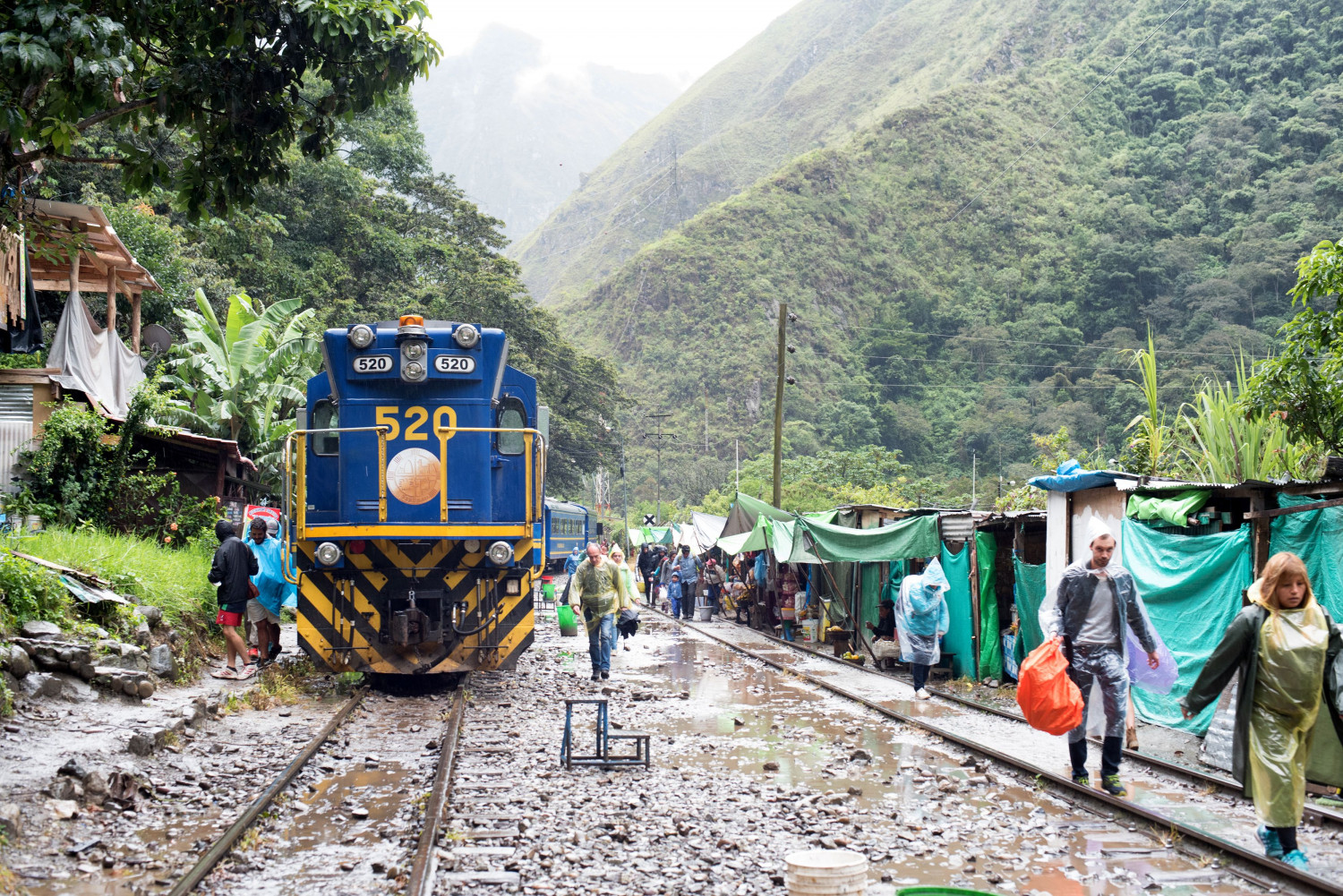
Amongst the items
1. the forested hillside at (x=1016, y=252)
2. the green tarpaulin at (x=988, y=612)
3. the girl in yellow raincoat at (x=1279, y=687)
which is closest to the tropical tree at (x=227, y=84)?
the girl in yellow raincoat at (x=1279, y=687)

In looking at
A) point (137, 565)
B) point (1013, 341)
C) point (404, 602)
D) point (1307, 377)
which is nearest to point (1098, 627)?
point (1307, 377)

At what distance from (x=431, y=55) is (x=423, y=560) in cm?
566

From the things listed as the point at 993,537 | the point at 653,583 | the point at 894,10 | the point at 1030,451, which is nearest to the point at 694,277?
the point at 1030,451

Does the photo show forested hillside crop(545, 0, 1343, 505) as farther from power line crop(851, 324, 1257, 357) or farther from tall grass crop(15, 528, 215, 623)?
tall grass crop(15, 528, 215, 623)

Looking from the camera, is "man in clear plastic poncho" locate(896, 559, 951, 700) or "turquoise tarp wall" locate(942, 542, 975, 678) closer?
"man in clear plastic poncho" locate(896, 559, 951, 700)

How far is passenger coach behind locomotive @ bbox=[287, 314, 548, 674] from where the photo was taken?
11242 millimetres

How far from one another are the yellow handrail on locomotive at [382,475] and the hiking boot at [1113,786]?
6065mm

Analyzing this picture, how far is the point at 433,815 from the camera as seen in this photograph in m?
6.73

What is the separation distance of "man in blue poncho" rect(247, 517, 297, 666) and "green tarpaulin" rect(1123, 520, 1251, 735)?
377 inches

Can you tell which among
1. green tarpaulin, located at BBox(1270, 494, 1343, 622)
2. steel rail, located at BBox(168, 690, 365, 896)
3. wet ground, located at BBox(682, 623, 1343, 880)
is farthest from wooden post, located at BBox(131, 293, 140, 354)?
green tarpaulin, located at BBox(1270, 494, 1343, 622)

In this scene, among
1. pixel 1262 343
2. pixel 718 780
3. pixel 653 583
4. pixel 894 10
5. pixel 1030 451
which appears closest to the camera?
pixel 718 780

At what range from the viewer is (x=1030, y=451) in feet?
220

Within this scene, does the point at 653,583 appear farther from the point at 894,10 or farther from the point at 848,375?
the point at 894,10

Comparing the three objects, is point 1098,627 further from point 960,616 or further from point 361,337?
point 361,337
